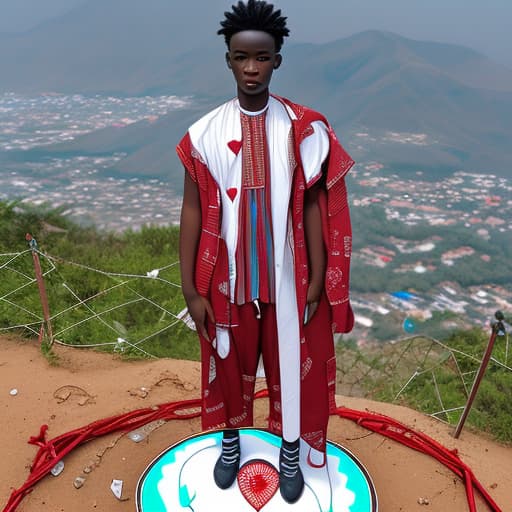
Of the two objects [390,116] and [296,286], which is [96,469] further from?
[390,116]

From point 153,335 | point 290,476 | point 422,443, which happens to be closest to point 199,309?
point 290,476

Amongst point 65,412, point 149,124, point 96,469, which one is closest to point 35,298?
point 65,412

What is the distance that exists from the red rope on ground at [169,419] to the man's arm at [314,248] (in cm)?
79

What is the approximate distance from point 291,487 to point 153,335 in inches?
77.1

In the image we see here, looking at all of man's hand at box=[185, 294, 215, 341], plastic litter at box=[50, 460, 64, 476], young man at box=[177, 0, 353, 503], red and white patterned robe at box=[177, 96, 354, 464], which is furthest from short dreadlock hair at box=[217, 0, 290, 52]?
plastic litter at box=[50, 460, 64, 476]

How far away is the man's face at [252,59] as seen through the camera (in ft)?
4.87

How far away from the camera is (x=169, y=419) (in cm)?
282

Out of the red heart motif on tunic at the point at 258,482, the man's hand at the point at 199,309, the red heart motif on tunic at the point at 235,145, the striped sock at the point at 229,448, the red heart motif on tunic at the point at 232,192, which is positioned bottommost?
the red heart motif on tunic at the point at 258,482

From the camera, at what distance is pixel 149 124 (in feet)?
58.5

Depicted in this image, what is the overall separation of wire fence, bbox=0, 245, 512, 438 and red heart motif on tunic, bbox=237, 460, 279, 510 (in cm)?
133

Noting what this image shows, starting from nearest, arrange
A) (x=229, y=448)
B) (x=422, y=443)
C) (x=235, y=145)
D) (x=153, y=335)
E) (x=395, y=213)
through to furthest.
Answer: (x=235, y=145), (x=229, y=448), (x=422, y=443), (x=153, y=335), (x=395, y=213)

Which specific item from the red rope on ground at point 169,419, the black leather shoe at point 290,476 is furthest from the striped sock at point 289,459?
the red rope on ground at point 169,419

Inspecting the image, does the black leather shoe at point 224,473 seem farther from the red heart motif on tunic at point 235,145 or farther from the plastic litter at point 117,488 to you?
the red heart motif on tunic at point 235,145

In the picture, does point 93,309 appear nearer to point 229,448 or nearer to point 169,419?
point 169,419
